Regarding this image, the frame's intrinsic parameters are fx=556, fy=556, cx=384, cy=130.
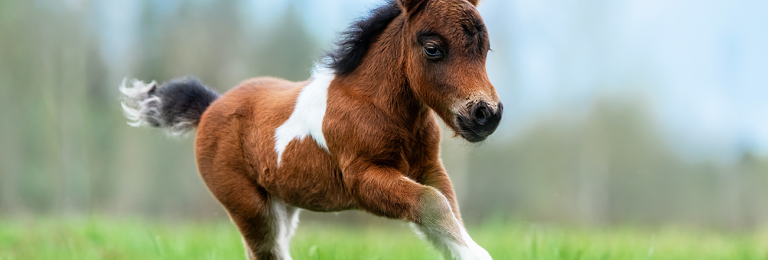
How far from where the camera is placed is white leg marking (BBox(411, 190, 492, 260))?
9.14 feet

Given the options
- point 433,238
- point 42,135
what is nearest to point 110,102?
point 42,135

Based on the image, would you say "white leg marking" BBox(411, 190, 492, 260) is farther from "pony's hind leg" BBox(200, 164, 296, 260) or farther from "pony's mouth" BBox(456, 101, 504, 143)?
"pony's hind leg" BBox(200, 164, 296, 260)

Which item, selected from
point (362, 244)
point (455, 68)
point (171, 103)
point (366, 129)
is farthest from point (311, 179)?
point (171, 103)

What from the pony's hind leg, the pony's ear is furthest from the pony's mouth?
the pony's hind leg

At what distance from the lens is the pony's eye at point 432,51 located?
3045 millimetres

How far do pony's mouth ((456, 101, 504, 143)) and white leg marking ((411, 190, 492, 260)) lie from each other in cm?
40

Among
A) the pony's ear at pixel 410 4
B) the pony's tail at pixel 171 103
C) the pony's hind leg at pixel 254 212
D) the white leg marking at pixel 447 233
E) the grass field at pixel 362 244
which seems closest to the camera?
the white leg marking at pixel 447 233

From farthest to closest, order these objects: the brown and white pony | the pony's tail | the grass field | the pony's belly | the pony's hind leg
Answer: the pony's tail
the grass field
the pony's hind leg
the pony's belly
the brown and white pony

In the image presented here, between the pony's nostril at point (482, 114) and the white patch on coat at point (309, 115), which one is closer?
the pony's nostril at point (482, 114)

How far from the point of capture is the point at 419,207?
2.90m

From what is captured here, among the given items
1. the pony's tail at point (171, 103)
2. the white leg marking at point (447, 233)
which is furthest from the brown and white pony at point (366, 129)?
the pony's tail at point (171, 103)

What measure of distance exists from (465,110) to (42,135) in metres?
21.2

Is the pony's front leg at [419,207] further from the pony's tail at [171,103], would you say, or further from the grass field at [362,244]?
the pony's tail at [171,103]

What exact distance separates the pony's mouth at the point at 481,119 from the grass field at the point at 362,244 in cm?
113
